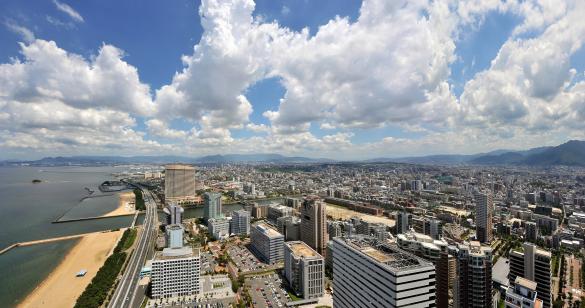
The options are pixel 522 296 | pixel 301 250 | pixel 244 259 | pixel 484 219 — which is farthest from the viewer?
pixel 484 219

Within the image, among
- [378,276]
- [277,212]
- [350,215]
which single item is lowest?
[350,215]

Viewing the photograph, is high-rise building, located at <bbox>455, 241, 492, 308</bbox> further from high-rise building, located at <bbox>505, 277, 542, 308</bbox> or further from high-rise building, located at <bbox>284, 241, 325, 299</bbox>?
high-rise building, located at <bbox>284, 241, 325, 299</bbox>

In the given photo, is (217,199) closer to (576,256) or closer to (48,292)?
(48,292)

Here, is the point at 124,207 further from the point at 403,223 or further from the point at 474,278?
the point at 474,278

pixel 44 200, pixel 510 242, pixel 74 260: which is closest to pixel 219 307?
pixel 74 260

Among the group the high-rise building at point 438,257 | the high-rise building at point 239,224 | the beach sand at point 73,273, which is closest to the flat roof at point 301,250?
the high-rise building at point 438,257

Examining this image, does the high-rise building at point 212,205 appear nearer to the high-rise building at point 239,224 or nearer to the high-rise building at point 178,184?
the high-rise building at point 239,224

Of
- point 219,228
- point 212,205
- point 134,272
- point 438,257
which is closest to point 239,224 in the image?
point 219,228
